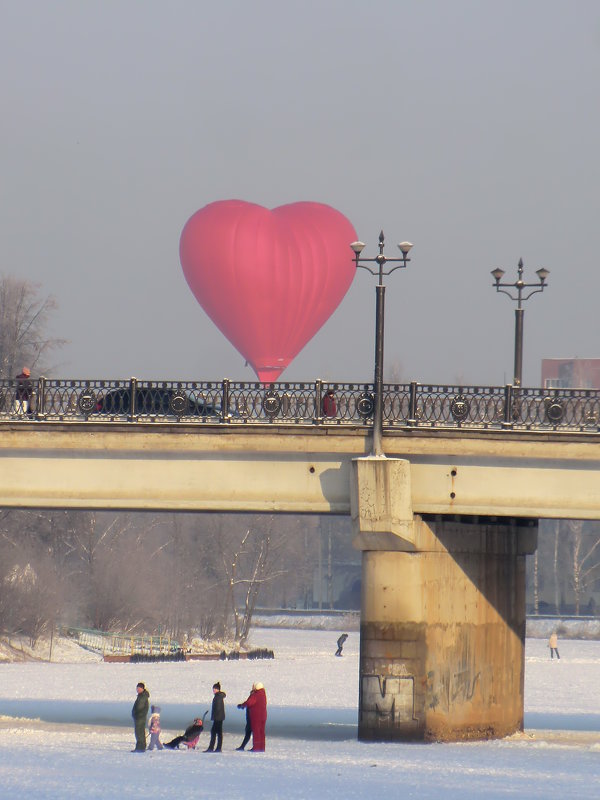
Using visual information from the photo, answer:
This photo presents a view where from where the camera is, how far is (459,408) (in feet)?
105

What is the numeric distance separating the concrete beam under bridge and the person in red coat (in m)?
4.72

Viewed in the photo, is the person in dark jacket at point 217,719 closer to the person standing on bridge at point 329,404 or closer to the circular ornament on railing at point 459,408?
the person standing on bridge at point 329,404

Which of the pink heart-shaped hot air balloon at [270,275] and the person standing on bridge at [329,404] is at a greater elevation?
the pink heart-shaped hot air balloon at [270,275]

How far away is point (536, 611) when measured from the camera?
105250 mm

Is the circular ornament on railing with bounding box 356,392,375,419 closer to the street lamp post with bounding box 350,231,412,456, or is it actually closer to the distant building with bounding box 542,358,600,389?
the street lamp post with bounding box 350,231,412,456

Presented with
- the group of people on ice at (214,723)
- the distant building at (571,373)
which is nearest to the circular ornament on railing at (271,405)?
the group of people on ice at (214,723)

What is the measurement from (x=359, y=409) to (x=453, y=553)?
3449mm

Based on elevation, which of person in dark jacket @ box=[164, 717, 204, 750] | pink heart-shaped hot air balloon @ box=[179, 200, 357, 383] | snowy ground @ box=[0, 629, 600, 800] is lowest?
snowy ground @ box=[0, 629, 600, 800]

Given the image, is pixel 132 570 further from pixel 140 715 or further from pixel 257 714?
pixel 140 715

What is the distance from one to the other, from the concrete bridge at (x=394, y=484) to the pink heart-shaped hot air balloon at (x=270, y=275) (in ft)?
96.6

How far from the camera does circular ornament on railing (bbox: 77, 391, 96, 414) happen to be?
1286 inches

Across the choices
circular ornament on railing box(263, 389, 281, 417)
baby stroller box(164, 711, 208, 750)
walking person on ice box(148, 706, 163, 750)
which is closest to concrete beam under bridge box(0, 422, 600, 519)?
circular ornament on railing box(263, 389, 281, 417)

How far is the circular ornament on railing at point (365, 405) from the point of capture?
32.3m

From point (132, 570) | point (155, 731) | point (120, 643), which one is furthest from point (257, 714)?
point (132, 570)
